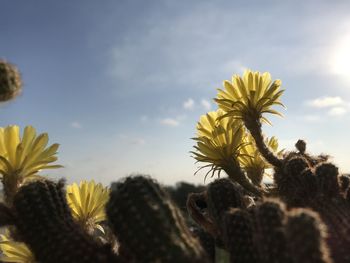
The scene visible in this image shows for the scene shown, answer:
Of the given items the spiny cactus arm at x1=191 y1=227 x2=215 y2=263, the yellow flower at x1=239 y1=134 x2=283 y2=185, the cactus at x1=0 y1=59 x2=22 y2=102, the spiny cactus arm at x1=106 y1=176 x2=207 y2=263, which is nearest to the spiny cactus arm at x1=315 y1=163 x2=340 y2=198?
the spiny cactus arm at x1=191 y1=227 x2=215 y2=263

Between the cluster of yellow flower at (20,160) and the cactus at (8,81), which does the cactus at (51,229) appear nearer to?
the cluster of yellow flower at (20,160)

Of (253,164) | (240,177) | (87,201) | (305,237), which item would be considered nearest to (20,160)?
(87,201)

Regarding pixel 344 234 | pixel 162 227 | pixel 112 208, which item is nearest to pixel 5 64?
pixel 112 208

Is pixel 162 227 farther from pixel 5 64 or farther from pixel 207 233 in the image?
pixel 5 64

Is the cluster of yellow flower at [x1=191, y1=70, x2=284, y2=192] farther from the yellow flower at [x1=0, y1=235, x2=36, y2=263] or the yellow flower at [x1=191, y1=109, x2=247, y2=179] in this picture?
the yellow flower at [x1=0, y1=235, x2=36, y2=263]

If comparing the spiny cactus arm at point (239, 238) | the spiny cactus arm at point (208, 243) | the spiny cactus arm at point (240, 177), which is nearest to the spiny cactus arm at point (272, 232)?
the spiny cactus arm at point (239, 238)
